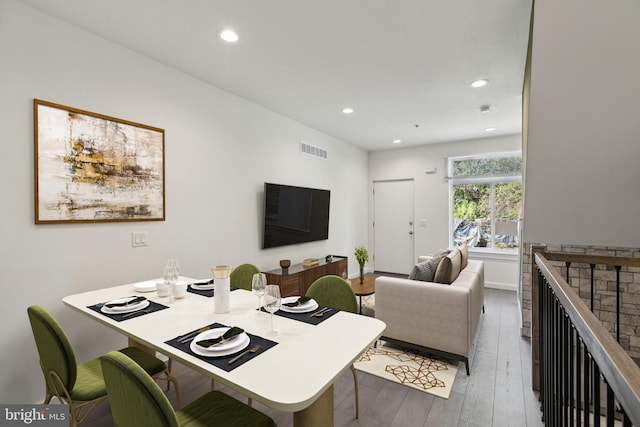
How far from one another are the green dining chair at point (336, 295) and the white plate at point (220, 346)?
0.73 meters

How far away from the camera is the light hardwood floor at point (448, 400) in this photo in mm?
2014

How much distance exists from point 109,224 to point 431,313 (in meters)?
2.83

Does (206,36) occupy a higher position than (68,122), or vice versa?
(206,36)

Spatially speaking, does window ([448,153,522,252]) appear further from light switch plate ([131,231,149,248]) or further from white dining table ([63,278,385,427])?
light switch plate ([131,231,149,248])

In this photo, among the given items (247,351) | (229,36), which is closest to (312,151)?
(229,36)

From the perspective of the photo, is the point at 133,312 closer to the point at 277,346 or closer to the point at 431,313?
the point at 277,346

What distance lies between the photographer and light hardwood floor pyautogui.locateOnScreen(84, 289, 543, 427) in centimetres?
201

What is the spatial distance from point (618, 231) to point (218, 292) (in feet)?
9.58

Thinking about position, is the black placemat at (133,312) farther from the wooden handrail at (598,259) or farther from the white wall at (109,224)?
the wooden handrail at (598,259)

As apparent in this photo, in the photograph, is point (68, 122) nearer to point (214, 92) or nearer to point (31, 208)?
point (31, 208)

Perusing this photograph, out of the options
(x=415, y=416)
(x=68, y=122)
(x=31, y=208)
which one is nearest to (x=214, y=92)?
(x=68, y=122)

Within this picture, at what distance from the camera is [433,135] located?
5.36m

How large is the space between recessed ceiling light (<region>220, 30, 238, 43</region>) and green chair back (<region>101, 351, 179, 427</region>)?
227cm

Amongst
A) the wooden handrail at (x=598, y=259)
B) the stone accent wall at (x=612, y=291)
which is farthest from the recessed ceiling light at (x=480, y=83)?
the wooden handrail at (x=598, y=259)
